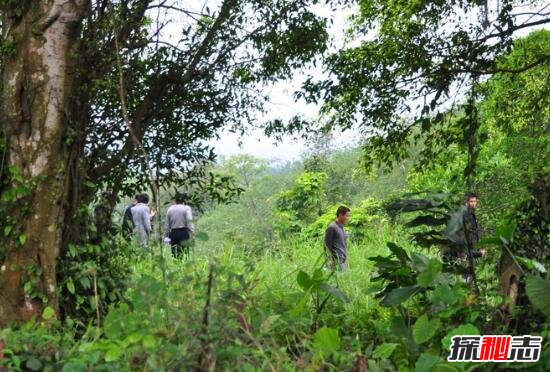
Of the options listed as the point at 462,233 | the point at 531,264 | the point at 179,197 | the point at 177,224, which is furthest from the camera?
the point at 177,224

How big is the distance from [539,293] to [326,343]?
3.08 ft

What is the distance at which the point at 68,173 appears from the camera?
398 centimetres

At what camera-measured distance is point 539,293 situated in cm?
258

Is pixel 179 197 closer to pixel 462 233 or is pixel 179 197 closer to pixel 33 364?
pixel 462 233

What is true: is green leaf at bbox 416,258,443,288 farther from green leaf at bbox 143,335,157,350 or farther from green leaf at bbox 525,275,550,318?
green leaf at bbox 143,335,157,350

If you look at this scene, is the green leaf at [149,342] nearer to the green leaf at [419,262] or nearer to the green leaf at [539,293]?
the green leaf at [419,262]

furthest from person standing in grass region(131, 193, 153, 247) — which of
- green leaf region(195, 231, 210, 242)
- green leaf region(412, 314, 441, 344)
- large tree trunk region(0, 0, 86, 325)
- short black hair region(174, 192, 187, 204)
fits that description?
green leaf region(412, 314, 441, 344)

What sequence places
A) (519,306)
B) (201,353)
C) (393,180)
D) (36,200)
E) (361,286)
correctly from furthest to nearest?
(393,180) → (361,286) → (36,200) → (519,306) → (201,353)

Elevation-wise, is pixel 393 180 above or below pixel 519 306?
below

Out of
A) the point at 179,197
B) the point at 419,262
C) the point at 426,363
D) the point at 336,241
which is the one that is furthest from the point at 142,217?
the point at 426,363

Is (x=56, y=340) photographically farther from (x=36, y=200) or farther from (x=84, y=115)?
(x=84, y=115)

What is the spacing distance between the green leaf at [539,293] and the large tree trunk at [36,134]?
108 inches

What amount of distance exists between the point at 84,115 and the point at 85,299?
48.9 inches

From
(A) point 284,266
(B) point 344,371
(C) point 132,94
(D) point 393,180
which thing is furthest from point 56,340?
(D) point 393,180
